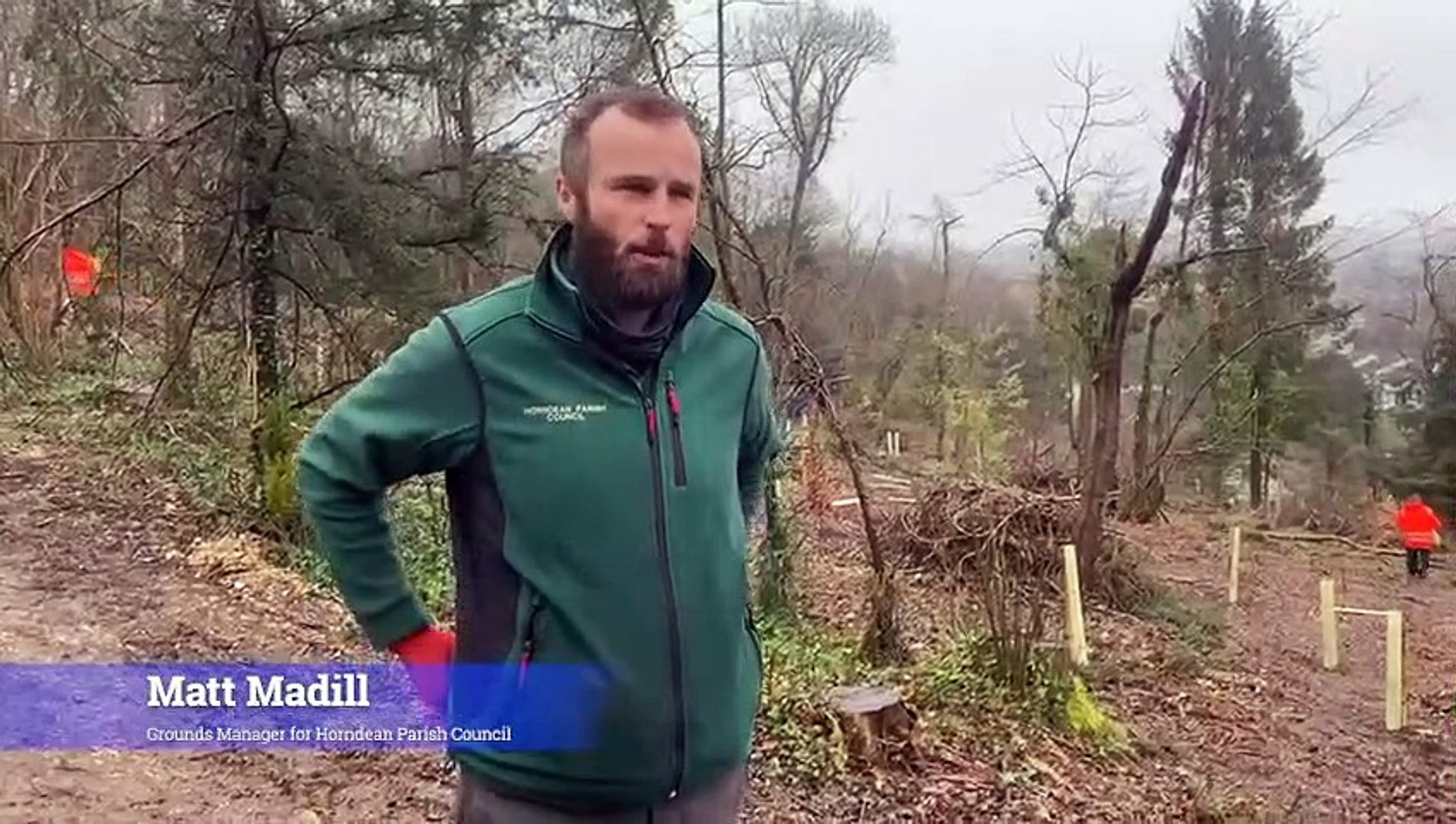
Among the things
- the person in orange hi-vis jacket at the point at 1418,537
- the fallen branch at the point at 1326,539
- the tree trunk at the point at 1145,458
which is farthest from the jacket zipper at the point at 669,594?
the fallen branch at the point at 1326,539

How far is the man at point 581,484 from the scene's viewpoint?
157 centimetres

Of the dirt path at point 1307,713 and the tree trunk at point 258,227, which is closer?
the dirt path at point 1307,713

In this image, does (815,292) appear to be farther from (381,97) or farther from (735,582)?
(735,582)

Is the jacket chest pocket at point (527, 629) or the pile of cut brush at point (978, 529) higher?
the jacket chest pocket at point (527, 629)

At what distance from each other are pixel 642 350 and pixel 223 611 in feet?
15.2

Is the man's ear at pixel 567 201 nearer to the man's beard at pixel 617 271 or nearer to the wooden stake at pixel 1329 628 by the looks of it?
the man's beard at pixel 617 271

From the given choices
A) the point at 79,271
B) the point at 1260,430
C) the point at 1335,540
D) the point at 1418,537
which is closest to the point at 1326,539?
the point at 1335,540

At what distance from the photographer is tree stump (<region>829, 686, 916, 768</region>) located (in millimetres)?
4930

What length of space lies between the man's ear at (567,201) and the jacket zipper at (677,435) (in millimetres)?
235

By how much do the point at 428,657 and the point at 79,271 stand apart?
10.3 meters

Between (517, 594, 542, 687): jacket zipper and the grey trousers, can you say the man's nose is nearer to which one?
(517, 594, 542, 687): jacket zipper

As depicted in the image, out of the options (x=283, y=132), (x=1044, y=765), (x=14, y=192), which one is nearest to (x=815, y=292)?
(x=14, y=192)
